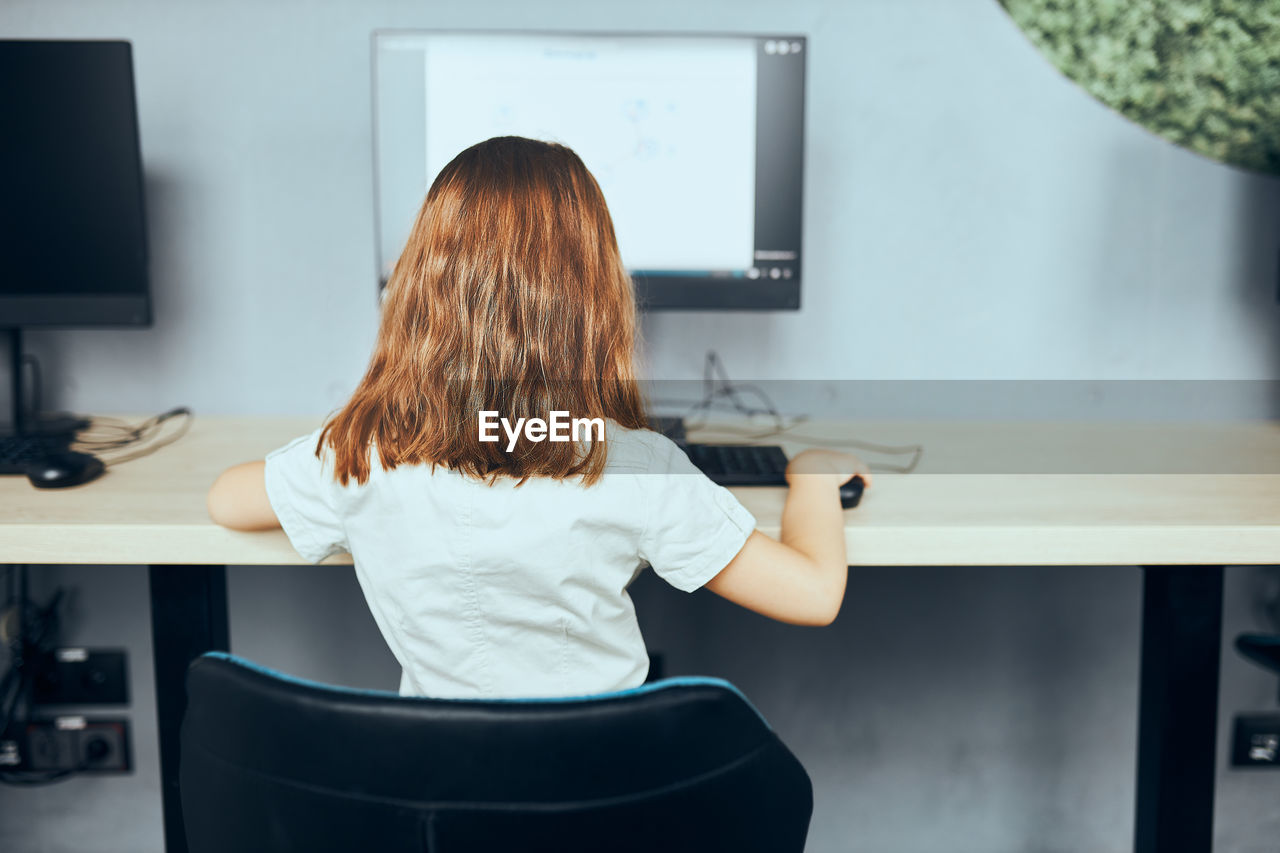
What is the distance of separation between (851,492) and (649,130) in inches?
20.6

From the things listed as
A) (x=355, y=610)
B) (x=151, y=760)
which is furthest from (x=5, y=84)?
(x=151, y=760)

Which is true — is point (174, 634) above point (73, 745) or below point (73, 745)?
above

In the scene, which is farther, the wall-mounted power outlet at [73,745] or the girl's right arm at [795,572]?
the wall-mounted power outlet at [73,745]

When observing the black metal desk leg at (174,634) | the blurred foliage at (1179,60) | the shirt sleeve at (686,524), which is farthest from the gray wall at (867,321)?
the blurred foliage at (1179,60)

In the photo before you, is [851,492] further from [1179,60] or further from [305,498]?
[1179,60]

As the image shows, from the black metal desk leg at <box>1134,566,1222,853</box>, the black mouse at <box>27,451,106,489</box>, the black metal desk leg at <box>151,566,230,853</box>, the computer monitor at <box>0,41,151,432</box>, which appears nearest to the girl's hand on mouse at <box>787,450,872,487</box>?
the black metal desk leg at <box>1134,566,1222,853</box>

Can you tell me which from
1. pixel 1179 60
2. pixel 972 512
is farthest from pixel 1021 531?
pixel 1179 60

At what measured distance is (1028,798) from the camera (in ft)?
4.95

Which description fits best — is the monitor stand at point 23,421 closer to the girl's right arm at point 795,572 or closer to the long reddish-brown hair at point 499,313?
the long reddish-brown hair at point 499,313

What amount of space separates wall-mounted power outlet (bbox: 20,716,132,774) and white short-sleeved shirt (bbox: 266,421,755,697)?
38.3 inches

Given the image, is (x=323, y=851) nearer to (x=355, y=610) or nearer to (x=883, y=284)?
(x=355, y=610)

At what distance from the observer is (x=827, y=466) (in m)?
0.92

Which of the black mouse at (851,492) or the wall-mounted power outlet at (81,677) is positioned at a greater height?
the black mouse at (851,492)

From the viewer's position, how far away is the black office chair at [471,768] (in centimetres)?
48
